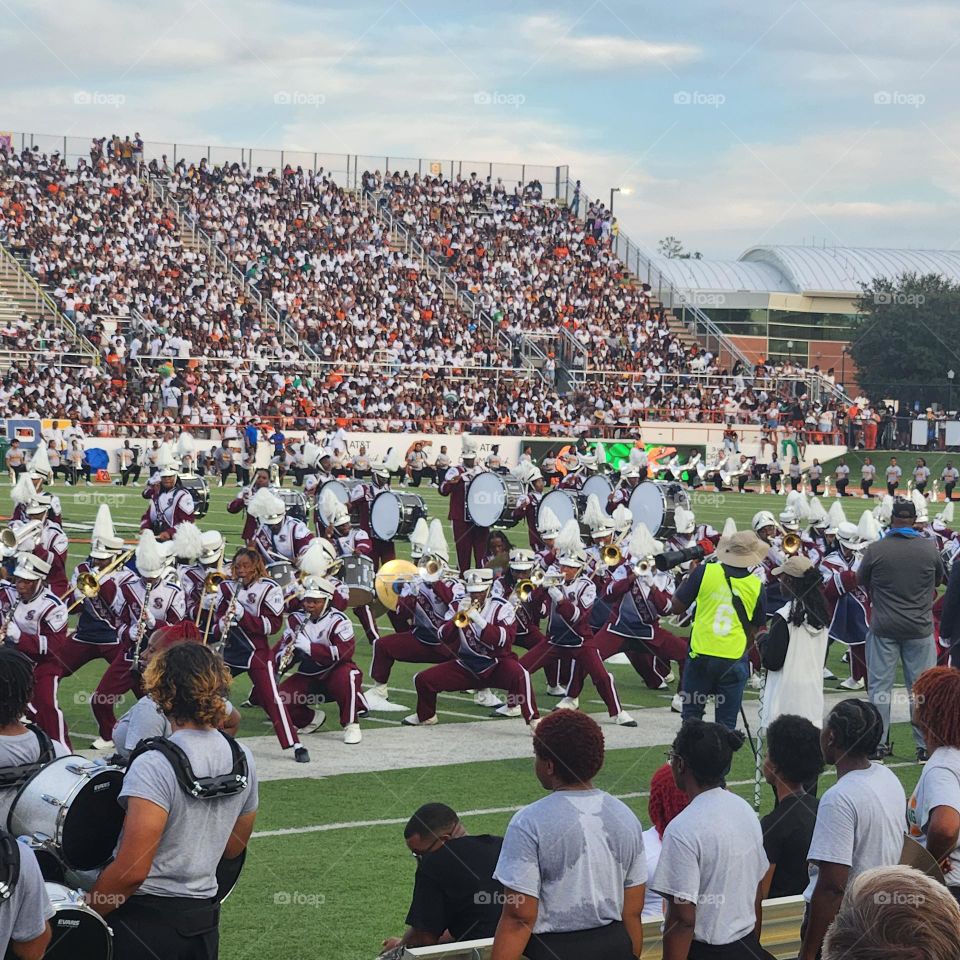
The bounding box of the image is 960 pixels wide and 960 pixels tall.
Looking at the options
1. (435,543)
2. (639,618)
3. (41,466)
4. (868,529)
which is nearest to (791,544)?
(868,529)

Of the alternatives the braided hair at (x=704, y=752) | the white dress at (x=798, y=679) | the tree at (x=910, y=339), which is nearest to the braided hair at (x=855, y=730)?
the braided hair at (x=704, y=752)

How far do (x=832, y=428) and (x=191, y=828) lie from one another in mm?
41432

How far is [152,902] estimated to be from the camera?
→ 13.6ft

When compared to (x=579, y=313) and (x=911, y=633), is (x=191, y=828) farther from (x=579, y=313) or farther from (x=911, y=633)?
(x=579, y=313)

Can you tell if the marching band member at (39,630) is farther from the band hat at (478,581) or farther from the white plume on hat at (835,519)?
the white plume on hat at (835,519)

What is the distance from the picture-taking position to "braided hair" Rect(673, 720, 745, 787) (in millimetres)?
4504

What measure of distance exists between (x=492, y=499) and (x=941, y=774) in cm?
1388

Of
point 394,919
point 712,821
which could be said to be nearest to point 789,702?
point 394,919

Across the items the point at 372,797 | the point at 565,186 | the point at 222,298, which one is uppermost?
the point at 565,186

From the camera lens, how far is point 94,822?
4.11 metres

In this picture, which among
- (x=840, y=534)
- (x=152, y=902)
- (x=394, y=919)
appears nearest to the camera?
(x=152, y=902)

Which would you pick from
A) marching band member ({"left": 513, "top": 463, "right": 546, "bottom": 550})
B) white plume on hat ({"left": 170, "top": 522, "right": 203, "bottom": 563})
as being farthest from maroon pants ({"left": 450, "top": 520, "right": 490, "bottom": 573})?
white plume on hat ({"left": 170, "top": 522, "right": 203, "bottom": 563})

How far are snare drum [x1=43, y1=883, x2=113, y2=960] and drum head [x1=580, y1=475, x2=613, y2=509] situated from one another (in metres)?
16.0

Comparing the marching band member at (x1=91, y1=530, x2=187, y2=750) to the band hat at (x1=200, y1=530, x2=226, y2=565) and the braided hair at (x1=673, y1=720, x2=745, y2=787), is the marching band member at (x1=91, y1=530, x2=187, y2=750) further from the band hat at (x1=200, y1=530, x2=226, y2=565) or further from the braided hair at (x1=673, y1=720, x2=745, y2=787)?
the braided hair at (x1=673, y1=720, x2=745, y2=787)
